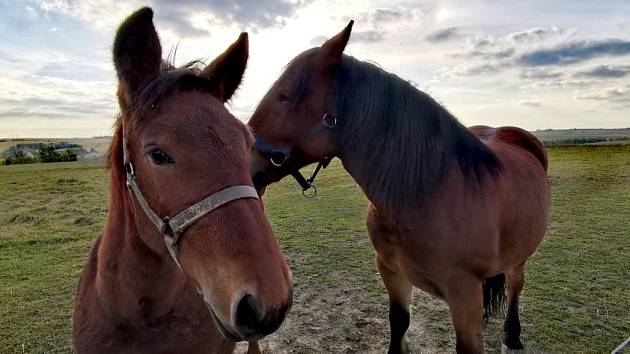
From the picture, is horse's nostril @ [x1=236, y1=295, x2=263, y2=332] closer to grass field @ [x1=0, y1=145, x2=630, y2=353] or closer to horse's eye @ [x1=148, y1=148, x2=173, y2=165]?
horse's eye @ [x1=148, y1=148, x2=173, y2=165]

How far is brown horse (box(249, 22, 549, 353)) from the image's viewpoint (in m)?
2.59

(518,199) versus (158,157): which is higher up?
(158,157)

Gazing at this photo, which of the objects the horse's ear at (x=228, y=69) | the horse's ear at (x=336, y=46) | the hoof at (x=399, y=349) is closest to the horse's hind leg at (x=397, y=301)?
the hoof at (x=399, y=349)

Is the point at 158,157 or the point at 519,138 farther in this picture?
the point at 519,138

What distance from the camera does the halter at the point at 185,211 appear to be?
126 cm

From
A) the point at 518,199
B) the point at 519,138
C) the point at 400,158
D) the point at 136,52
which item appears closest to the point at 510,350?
the point at 518,199

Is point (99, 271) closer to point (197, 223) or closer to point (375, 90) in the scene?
point (197, 223)

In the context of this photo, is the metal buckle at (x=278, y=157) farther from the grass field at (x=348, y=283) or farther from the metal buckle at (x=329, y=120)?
the grass field at (x=348, y=283)

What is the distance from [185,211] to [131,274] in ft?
2.31

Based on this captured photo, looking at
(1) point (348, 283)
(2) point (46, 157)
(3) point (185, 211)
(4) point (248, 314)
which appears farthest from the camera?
(2) point (46, 157)

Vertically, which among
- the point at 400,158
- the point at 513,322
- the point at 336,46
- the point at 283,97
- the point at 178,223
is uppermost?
the point at 336,46

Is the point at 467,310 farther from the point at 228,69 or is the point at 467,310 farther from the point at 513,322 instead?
the point at 228,69

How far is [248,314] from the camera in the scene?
116 centimetres

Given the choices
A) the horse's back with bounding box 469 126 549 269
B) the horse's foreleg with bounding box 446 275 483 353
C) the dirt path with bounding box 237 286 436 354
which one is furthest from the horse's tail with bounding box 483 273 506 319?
the horse's foreleg with bounding box 446 275 483 353
